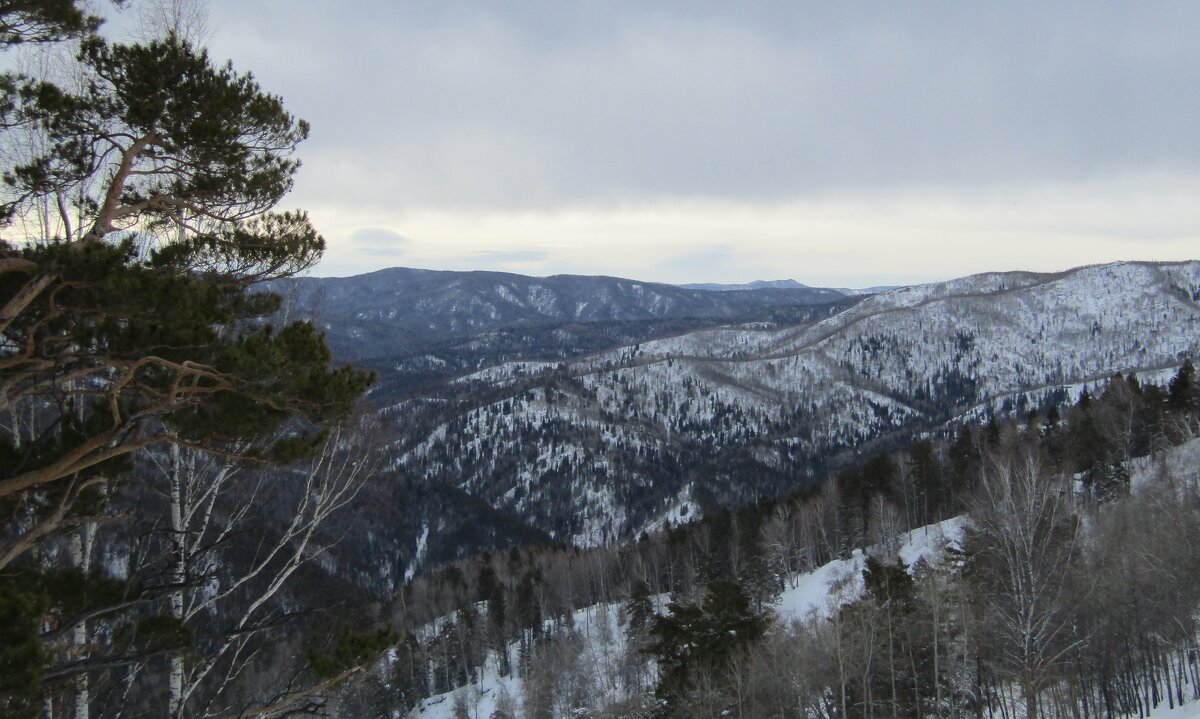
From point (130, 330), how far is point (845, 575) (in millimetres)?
53327

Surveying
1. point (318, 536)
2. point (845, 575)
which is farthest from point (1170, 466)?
point (318, 536)

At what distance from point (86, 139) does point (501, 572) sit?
2906 inches

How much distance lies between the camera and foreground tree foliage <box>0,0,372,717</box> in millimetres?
5570

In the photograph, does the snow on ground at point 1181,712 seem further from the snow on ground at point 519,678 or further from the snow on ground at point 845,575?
the snow on ground at point 519,678

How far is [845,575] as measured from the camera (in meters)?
50.5

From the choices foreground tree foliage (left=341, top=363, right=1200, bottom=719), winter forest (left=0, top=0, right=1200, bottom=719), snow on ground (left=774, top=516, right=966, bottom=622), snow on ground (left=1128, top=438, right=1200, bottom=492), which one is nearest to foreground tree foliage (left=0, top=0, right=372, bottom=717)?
winter forest (left=0, top=0, right=1200, bottom=719)

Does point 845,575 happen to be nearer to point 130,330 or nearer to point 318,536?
point 318,536

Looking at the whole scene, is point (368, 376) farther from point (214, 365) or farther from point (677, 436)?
point (677, 436)

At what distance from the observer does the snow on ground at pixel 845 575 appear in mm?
47094

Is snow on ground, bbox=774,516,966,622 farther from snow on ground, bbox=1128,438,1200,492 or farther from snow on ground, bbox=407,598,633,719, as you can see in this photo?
snow on ground, bbox=407,598,633,719

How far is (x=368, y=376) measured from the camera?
7387 mm

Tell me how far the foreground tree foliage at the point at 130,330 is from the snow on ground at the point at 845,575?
4522 centimetres

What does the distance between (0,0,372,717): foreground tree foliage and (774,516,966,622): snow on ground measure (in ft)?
148

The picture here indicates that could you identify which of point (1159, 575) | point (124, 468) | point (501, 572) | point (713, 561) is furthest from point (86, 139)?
point (501, 572)
